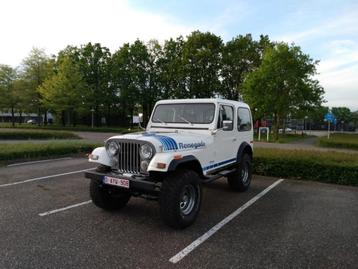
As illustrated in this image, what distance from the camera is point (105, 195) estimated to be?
5.20 metres

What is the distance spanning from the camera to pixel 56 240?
4.05 meters

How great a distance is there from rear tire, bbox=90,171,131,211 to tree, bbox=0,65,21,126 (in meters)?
36.3

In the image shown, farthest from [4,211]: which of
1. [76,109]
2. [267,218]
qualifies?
[76,109]

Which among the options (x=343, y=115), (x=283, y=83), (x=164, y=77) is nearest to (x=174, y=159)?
(x=283, y=83)

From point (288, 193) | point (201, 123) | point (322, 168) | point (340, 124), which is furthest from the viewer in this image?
point (340, 124)

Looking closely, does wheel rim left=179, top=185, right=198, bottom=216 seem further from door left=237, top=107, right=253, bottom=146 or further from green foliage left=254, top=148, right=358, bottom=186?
green foliage left=254, top=148, right=358, bottom=186

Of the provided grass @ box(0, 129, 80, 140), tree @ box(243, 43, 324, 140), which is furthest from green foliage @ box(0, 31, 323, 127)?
grass @ box(0, 129, 80, 140)

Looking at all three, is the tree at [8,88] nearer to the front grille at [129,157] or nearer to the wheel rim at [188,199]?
the front grille at [129,157]

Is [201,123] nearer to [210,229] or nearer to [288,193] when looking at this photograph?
[210,229]

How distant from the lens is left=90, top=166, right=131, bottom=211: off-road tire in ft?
16.7

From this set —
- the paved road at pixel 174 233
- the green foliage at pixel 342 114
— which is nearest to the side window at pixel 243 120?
the paved road at pixel 174 233

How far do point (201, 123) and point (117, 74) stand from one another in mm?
37244

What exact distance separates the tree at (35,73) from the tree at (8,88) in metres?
1.60

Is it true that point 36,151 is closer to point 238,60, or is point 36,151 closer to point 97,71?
point 238,60
